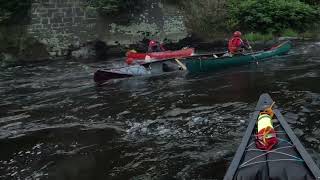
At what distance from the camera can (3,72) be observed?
20.3m

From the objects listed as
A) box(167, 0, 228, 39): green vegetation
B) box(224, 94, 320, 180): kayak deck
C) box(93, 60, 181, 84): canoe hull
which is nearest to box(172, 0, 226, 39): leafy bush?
box(167, 0, 228, 39): green vegetation

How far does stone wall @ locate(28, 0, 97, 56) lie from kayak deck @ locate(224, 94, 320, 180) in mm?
17611

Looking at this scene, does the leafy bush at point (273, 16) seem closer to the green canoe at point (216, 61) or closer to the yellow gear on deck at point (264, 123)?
the green canoe at point (216, 61)

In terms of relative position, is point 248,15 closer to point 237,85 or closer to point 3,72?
point 237,85

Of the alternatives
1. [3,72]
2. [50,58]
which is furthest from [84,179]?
[50,58]

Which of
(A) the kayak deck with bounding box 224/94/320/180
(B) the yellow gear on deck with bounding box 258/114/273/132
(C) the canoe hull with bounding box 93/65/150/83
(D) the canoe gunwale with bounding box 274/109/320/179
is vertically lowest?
(C) the canoe hull with bounding box 93/65/150/83

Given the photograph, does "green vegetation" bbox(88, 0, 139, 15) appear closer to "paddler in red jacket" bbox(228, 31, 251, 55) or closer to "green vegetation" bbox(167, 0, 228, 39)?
"green vegetation" bbox(167, 0, 228, 39)

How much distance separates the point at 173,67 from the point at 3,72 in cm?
781

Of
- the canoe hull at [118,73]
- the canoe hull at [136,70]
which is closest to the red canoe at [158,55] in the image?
the canoe hull at [136,70]

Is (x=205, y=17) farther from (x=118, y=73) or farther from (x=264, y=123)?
(x=264, y=123)

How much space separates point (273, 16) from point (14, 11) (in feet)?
43.0

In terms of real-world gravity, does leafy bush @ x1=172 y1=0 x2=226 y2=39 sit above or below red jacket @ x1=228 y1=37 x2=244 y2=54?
above

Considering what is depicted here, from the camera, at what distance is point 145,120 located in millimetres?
11117

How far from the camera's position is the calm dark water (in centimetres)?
838
